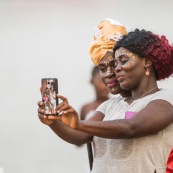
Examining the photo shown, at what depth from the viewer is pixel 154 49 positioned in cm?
354

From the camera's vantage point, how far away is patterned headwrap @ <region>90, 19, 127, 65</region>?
3818 millimetres

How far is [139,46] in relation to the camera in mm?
3539

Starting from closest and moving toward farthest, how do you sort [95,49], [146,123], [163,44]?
1. [146,123]
2. [163,44]
3. [95,49]

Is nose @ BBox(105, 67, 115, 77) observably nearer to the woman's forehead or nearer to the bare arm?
the woman's forehead

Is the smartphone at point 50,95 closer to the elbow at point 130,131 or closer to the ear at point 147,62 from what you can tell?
the elbow at point 130,131

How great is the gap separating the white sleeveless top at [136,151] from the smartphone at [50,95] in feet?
1.58

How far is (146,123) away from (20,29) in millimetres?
4084

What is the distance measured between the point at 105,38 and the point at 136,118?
0.69m

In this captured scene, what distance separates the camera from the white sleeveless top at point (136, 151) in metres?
3.42

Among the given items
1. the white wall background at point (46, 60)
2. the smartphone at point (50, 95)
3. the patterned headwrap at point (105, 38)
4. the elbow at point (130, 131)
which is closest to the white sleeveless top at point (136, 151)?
the elbow at point (130, 131)

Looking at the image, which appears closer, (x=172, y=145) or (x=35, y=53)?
(x=172, y=145)

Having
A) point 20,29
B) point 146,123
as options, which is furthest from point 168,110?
point 20,29

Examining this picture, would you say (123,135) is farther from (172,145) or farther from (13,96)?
(13,96)

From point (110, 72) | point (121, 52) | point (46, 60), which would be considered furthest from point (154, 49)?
point (46, 60)
